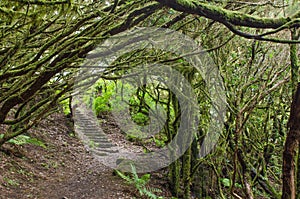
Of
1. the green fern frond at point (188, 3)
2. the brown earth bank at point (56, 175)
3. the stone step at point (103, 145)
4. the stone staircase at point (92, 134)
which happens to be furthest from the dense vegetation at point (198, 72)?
the stone step at point (103, 145)

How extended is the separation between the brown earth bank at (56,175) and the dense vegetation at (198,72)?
5.23 feet

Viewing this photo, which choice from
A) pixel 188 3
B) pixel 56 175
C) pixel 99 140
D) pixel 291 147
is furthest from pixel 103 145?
pixel 188 3

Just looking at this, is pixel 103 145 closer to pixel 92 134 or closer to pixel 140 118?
pixel 92 134

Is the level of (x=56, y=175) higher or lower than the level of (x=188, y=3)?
lower

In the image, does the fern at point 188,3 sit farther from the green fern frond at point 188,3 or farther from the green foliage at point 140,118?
the green foliage at point 140,118

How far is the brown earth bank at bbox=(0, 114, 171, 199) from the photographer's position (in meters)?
7.36

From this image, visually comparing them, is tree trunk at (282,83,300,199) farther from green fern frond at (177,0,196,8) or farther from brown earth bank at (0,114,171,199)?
brown earth bank at (0,114,171,199)

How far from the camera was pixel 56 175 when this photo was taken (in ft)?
29.5

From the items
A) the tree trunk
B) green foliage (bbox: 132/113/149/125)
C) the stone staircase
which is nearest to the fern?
the tree trunk

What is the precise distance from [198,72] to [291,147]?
4.74 metres

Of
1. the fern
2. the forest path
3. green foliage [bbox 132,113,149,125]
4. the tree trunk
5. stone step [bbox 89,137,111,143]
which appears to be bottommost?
the forest path

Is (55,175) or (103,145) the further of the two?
(103,145)

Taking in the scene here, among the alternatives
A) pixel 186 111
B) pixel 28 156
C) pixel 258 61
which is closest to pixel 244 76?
pixel 258 61

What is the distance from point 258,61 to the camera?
20.1 ft
